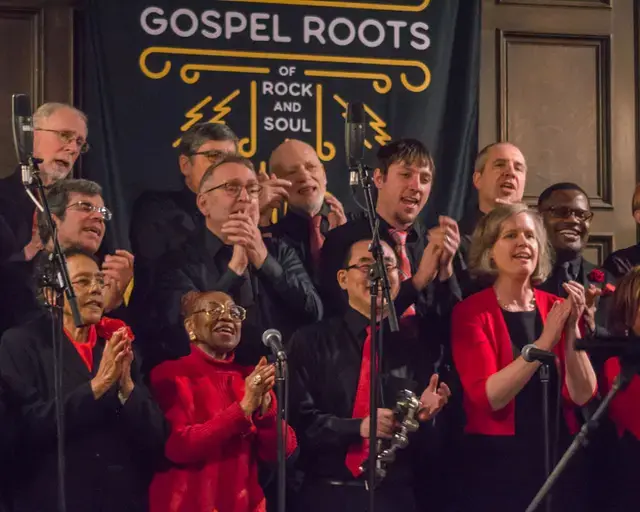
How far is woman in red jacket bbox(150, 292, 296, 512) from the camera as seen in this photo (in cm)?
468

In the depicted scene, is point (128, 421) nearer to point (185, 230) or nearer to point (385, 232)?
point (185, 230)

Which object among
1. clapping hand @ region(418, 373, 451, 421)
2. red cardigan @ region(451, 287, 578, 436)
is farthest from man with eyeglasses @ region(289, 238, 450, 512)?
red cardigan @ region(451, 287, 578, 436)

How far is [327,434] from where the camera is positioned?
16.0 ft

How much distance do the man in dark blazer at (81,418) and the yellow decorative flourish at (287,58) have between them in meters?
1.21

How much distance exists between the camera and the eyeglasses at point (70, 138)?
514cm

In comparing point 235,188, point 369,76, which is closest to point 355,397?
point 235,188

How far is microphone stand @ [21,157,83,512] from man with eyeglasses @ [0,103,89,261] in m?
0.57

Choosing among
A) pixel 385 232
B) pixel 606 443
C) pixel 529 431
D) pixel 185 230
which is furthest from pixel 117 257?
pixel 606 443

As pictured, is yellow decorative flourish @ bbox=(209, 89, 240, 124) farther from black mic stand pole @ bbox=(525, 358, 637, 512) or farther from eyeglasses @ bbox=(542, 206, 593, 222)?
black mic stand pole @ bbox=(525, 358, 637, 512)

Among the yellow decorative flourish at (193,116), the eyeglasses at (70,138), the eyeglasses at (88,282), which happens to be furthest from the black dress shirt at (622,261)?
the eyeglasses at (70,138)

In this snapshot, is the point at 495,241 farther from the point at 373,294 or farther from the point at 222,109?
the point at 222,109

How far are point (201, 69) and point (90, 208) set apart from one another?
3.03 ft

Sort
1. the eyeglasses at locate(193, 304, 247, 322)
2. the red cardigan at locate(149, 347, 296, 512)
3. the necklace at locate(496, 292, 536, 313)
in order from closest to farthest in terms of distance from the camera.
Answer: the red cardigan at locate(149, 347, 296, 512)
the eyeglasses at locate(193, 304, 247, 322)
the necklace at locate(496, 292, 536, 313)

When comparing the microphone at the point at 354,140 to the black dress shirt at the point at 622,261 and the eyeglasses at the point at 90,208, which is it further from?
the black dress shirt at the point at 622,261
